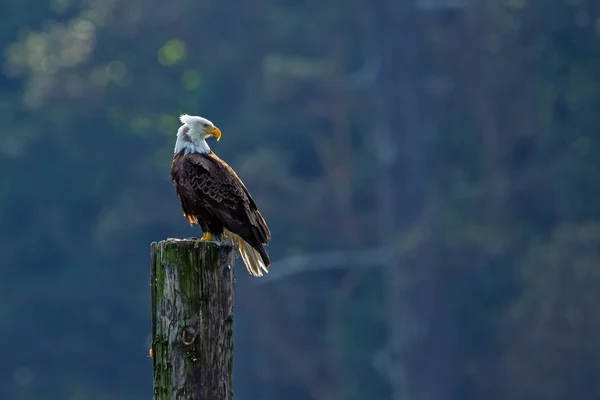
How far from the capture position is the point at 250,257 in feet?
28.2

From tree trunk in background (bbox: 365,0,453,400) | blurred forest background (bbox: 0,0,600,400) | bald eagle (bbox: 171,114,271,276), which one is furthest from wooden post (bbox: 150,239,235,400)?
tree trunk in background (bbox: 365,0,453,400)

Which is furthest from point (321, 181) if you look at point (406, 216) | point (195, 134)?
point (195, 134)

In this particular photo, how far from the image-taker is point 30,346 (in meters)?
27.3

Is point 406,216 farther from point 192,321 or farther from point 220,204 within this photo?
point 192,321

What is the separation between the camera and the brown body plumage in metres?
8.48

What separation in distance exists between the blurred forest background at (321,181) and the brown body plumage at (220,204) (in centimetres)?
1596

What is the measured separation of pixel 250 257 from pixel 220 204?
1.00 feet

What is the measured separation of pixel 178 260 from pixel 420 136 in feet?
65.4

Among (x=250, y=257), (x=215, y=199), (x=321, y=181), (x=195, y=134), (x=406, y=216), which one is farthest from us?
(x=321, y=181)

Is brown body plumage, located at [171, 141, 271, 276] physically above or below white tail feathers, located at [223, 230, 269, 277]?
above

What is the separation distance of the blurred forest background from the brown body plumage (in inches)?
628

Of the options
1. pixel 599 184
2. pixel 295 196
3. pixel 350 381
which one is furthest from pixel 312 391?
pixel 599 184

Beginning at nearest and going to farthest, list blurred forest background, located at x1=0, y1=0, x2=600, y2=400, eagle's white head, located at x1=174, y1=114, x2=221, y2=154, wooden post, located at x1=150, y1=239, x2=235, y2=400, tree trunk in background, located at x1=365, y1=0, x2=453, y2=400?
wooden post, located at x1=150, y1=239, x2=235, y2=400, eagle's white head, located at x1=174, y1=114, x2=221, y2=154, tree trunk in background, located at x1=365, y1=0, x2=453, y2=400, blurred forest background, located at x1=0, y1=0, x2=600, y2=400

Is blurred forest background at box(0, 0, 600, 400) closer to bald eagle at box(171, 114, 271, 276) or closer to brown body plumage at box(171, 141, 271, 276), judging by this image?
bald eagle at box(171, 114, 271, 276)
